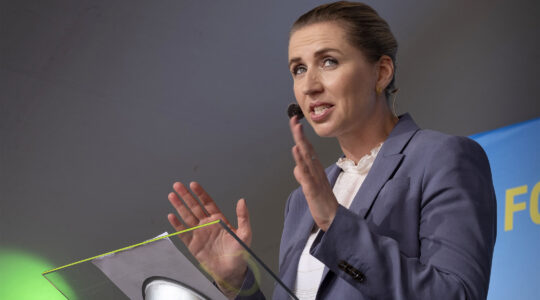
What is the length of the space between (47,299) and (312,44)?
200cm

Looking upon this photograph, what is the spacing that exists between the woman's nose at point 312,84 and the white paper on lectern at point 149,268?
649mm

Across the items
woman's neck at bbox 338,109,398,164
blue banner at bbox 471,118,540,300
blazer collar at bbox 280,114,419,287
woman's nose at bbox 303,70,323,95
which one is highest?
woman's nose at bbox 303,70,323,95

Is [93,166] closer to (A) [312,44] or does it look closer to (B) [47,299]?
(B) [47,299]

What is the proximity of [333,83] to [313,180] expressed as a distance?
0.45 meters

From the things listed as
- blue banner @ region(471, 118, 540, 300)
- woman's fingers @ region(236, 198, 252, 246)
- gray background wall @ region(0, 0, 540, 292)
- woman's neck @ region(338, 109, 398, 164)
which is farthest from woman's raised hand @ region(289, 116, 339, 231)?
gray background wall @ region(0, 0, 540, 292)

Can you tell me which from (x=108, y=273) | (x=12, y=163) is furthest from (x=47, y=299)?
(x=108, y=273)

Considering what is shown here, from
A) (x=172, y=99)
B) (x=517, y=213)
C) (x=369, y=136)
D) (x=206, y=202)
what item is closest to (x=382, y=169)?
(x=369, y=136)

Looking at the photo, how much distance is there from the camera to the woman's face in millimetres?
1494

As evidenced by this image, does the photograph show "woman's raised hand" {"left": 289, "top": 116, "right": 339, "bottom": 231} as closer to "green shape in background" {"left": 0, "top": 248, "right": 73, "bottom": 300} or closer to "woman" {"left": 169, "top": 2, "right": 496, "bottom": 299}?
"woman" {"left": 169, "top": 2, "right": 496, "bottom": 299}

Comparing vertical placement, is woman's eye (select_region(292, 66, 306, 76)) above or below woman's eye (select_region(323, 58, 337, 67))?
above

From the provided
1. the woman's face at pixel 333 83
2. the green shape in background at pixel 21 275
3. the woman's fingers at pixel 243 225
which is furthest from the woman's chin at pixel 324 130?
the green shape in background at pixel 21 275

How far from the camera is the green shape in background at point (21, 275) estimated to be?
2.72 m

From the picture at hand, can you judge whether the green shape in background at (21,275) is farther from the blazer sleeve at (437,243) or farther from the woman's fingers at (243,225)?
the blazer sleeve at (437,243)

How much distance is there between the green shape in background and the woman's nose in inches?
73.6
